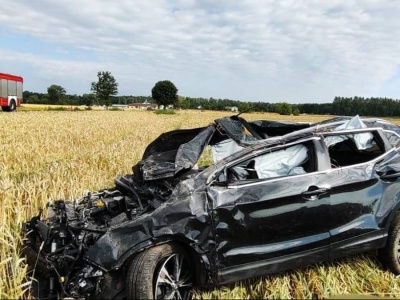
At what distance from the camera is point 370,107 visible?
96688mm

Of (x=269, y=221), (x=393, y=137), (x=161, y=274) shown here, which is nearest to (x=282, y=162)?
(x=269, y=221)

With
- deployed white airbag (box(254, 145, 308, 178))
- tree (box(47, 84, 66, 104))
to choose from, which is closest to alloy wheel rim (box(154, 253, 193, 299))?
deployed white airbag (box(254, 145, 308, 178))

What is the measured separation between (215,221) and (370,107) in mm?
103026

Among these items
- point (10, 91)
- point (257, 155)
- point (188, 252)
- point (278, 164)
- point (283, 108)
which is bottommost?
point (188, 252)

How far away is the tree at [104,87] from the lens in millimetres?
95938

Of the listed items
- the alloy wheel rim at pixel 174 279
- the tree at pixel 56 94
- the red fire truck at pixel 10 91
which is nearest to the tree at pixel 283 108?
the tree at pixel 56 94

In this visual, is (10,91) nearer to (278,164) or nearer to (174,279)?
(278,164)

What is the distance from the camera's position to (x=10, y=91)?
33750 millimetres

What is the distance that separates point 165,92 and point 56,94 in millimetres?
39432

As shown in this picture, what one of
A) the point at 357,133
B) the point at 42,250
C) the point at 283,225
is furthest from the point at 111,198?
the point at 357,133

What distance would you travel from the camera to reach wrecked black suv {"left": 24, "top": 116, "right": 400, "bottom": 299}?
127 inches

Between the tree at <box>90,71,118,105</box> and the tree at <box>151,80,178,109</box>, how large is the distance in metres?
12.8

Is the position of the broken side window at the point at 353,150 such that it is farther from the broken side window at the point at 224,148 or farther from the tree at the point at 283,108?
the tree at the point at 283,108

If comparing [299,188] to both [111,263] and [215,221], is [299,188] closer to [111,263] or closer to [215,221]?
[215,221]
